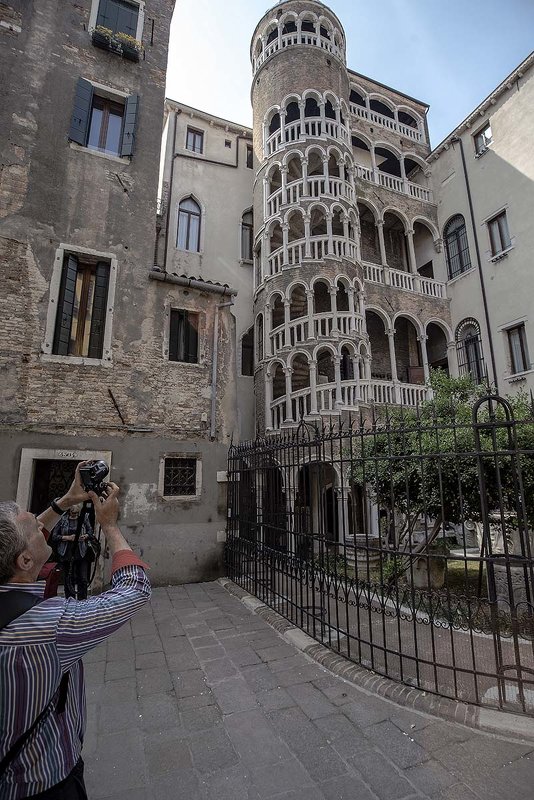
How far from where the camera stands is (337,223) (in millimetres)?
16516

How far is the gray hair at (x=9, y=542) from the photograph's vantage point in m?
1.51

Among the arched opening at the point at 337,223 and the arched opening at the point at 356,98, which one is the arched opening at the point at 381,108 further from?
the arched opening at the point at 337,223

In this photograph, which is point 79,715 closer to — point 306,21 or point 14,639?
point 14,639

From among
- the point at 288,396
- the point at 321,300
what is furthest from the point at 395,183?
the point at 288,396

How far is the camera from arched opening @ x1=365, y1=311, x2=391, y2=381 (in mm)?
17922

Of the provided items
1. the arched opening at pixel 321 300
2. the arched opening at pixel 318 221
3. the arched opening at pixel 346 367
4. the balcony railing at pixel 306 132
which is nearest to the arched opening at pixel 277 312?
the arched opening at pixel 321 300

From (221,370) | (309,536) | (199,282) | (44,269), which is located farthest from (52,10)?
(309,536)

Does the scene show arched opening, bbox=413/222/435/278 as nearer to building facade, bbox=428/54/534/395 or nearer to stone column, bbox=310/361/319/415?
building facade, bbox=428/54/534/395

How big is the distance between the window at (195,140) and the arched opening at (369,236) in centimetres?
811

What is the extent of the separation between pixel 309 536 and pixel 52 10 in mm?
14081

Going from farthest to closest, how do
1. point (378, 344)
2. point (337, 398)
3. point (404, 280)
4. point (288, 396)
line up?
1. point (378, 344)
2. point (404, 280)
3. point (288, 396)
4. point (337, 398)

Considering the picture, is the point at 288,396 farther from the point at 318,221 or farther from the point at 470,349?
the point at 470,349

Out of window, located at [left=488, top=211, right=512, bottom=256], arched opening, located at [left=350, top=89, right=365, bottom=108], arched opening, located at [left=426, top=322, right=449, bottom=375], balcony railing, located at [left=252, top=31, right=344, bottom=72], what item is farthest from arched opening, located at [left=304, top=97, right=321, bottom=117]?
arched opening, located at [left=426, top=322, right=449, bottom=375]

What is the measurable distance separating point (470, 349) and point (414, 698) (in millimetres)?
16553
